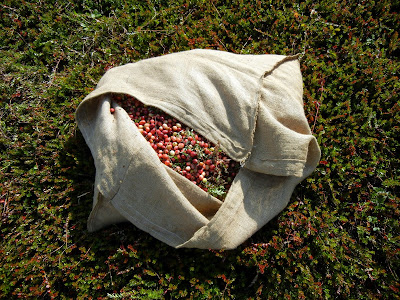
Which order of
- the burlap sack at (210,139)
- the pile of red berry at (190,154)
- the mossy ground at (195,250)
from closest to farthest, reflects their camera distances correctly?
the burlap sack at (210,139) < the pile of red berry at (190,154) < the mossy ground at (195,250)

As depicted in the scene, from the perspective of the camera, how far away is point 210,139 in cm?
286

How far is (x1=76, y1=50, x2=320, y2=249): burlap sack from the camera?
2676 mm

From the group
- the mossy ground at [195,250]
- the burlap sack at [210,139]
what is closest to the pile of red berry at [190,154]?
the burlap sack at [210,139]

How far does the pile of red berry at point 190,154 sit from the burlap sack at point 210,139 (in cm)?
10

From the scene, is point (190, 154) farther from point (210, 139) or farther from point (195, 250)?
point (195, 250)

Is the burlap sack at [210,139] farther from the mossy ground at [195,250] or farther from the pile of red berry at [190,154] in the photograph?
the mossy ground at [195,250]

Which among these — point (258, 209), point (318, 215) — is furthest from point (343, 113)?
point (258, 209)

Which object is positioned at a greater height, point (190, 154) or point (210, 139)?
point (210, 139)

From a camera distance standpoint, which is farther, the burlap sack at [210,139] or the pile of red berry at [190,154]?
the pile of red berry at [190,154]

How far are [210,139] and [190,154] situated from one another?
253mm

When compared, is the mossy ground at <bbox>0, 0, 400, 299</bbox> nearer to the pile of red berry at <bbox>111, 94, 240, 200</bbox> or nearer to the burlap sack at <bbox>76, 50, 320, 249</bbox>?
the burlap sack at <bbox>76, 50, 320, 249</bbox>

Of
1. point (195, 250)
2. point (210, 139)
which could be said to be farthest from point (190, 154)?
point (195, 250)

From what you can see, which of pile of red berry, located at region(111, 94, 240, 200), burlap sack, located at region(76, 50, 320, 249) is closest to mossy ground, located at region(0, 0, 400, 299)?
burlap sack, located at region(76, 50, 320, 249)

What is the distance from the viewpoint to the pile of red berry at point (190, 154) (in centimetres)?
283
